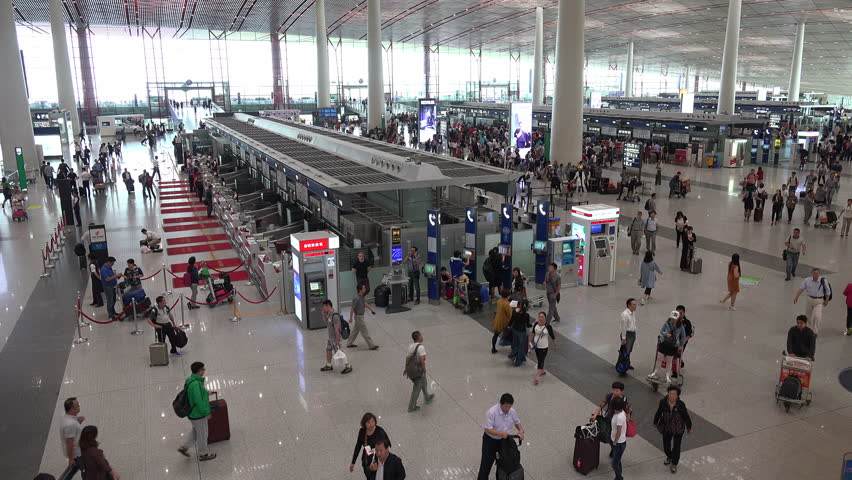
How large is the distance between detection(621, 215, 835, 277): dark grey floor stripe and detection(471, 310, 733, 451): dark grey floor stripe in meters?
7.09

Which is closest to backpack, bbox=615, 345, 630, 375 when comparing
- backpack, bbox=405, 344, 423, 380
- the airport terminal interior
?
the airport terminal interior

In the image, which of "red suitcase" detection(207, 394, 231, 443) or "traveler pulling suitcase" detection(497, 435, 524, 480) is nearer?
"traveler pulling suitcase" detection(497, 435, 524, 480)

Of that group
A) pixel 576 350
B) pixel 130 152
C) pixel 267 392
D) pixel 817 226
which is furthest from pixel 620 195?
pixel 130 152

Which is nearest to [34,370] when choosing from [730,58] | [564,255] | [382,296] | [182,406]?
[182,406]

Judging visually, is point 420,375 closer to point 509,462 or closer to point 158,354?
point 509,462

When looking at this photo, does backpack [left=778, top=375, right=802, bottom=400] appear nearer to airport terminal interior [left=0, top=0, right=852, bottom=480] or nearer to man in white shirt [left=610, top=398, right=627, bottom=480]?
airport terminal interior [left=0, top=0, right=852, bottom=480]

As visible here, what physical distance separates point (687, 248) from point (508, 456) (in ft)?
35.0

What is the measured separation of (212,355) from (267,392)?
1.96 m

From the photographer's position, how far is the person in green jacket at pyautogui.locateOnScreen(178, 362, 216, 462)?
7.06 metres

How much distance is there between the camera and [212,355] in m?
10.5

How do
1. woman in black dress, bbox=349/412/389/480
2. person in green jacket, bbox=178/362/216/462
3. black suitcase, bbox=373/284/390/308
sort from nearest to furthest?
woman in black dress, bbox=349/412/389/480 < person in green jacket, bbox=178/362/216/462 < black suitcase, bbox=373/284/390/308

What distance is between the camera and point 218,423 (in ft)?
25.1

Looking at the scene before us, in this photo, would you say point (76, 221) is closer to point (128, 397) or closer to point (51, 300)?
Answer: point (51, 300)

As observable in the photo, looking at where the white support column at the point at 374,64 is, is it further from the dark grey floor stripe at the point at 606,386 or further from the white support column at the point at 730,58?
the dark grey floor stripe at the point at 606,386
